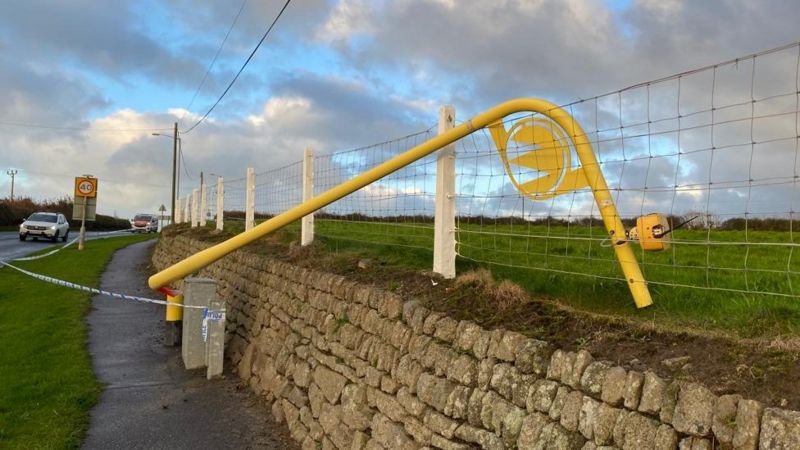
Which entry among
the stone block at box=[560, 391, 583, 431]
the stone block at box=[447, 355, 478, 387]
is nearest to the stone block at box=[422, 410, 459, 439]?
the stone block at box=[447, 355, 478, 387]

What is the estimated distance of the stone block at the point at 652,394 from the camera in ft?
9.25

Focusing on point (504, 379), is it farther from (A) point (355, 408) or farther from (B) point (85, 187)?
(B) point (85, 187)

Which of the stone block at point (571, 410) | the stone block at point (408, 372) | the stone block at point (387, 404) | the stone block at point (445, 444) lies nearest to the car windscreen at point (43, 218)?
the stone block at point (387, 404)

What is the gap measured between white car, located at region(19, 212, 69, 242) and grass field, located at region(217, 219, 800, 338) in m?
30.9

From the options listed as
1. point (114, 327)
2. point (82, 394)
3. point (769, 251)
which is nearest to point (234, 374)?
point (82, 394)

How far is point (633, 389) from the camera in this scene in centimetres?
295

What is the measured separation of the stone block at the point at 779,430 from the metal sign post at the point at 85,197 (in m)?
28.2

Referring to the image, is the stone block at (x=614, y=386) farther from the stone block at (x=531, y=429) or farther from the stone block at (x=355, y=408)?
the stone block at (x=355, y=408)

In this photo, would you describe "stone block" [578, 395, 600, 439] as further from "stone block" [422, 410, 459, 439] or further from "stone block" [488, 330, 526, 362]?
"stone block" [422, 410, 459, 439]

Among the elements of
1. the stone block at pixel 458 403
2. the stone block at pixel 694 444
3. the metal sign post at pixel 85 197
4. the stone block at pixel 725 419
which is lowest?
the stone block at pixel 458 403

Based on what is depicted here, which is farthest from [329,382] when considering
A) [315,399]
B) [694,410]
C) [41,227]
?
[41,227]

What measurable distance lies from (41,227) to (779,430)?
36.7m

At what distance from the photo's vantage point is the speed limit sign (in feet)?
87.6

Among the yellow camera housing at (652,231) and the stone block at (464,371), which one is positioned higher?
the yellow camera housing at (652,231)
